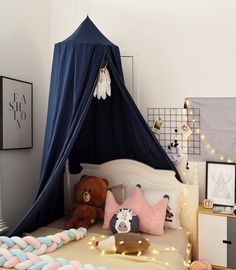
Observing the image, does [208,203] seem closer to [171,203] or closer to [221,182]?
[221,182]

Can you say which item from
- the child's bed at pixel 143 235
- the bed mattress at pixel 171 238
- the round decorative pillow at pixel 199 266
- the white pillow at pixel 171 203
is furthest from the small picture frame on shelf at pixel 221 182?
the round decorative pillow at pixel 199 266

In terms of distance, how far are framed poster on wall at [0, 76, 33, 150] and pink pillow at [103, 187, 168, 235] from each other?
3.35ft

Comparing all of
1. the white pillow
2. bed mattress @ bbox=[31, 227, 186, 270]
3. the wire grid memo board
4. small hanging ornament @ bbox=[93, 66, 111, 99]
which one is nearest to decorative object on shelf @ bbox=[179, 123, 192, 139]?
the wire grid memo board

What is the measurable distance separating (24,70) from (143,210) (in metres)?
1.81

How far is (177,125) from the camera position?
300 cm

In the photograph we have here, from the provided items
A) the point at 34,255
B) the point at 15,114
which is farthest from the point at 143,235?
the point at 15,114

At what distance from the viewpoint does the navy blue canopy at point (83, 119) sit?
246 cm

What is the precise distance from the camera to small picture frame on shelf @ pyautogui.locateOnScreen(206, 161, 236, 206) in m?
2.72

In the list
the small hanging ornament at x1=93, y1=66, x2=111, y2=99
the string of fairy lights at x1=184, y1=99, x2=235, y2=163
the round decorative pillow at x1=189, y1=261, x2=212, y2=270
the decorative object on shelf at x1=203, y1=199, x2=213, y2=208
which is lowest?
the round decorative pillow at x1=189, y1=261, x2=212, y2=270

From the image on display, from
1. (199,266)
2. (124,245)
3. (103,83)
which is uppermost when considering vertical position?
(103,83)

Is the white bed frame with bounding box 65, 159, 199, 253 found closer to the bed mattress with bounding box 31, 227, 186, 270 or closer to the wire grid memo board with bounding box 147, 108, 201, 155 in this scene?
the wire grid memo board with bounding box 147, 108, 201, 155

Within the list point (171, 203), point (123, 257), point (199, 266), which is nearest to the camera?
point (123, 257)

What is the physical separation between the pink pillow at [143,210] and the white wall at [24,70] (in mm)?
917

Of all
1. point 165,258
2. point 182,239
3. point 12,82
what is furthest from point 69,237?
point 12,82
